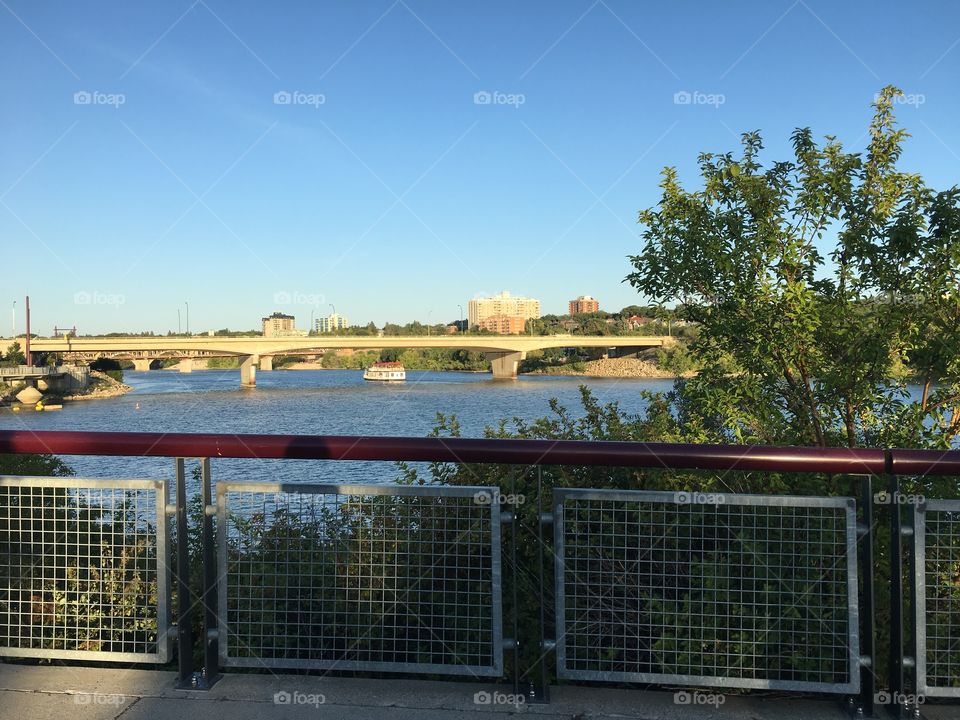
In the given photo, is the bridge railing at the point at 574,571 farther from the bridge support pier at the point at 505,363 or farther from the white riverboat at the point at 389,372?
the white riverboat at the point at 389,372

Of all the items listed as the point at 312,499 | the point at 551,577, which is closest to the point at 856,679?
the point at 551,577

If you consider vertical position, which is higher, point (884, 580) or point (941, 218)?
point (941, 218)

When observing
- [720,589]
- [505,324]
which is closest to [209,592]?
[720,589]

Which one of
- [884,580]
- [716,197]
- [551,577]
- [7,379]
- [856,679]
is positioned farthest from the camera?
[7,379]

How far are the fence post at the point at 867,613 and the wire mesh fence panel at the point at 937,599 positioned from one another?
150 mm

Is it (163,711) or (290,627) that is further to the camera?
(290,627)

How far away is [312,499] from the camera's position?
8.81ft

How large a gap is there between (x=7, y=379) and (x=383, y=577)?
5575cm

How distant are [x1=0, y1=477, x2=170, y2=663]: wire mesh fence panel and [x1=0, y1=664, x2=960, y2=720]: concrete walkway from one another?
15 centimetres

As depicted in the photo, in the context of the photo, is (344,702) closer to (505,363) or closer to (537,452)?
(537,452)

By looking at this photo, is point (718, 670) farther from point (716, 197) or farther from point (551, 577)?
point (716, 197)

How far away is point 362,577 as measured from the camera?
2.83 metres

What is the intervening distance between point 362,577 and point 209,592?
0.63 meters

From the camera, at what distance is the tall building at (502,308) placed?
4762 centimetres
